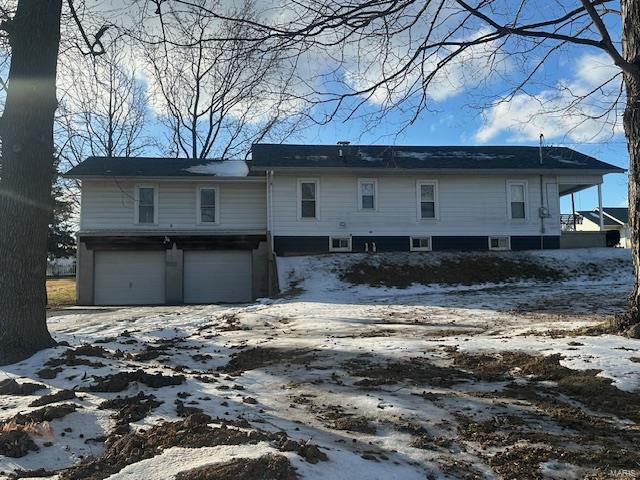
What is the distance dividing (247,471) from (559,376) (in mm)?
4001

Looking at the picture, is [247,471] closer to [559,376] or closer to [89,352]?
[559,376]

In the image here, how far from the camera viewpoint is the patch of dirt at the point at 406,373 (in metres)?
5.71

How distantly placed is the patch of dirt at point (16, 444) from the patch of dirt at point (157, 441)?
16.3 inches

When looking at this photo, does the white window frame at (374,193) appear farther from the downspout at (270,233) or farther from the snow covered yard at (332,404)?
the snow covered yard at (332,404)

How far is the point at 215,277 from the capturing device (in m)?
21.4

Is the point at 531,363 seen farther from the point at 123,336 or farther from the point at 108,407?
the point at 123,336

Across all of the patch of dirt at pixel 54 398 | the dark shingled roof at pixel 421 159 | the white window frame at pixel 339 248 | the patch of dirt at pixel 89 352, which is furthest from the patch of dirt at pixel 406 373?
the dark shingled roof at pixel 421 159

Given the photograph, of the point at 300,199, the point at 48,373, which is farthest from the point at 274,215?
the point at 48,373

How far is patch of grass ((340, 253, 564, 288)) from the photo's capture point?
59.3 ft

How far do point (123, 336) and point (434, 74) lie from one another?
20.8 ft

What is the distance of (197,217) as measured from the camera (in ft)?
71.7

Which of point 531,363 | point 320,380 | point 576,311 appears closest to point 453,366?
point 531,363

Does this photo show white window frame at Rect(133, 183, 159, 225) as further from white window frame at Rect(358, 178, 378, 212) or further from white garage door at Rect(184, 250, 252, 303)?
white window frame at Rect(358, 178, 378, 212)

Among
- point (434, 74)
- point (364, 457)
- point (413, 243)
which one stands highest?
point (434, 74)
